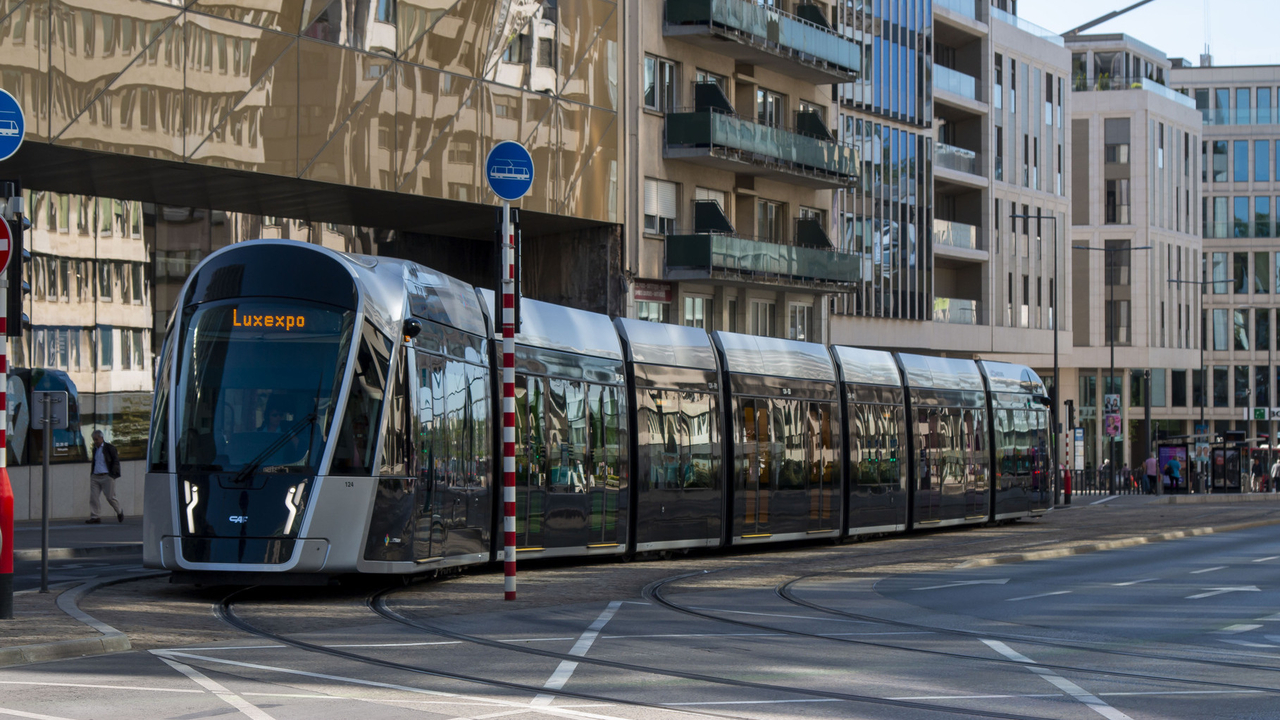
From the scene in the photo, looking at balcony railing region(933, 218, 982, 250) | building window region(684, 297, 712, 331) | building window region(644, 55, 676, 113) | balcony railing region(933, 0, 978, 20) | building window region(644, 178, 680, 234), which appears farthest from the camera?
balcony railing region(933, 0, 978, 20)

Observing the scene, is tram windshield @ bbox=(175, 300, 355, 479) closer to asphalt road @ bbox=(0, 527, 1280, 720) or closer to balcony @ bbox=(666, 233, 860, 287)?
asphalt road @ bbox=(0, 527, 1280, 720)

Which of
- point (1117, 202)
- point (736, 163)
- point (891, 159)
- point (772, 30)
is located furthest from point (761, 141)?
point (1117, 202)

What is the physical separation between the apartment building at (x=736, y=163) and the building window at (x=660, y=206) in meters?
0.05

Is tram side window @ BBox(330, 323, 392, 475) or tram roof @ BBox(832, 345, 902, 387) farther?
tram roof @ BBox(832, 345, 902, 387)

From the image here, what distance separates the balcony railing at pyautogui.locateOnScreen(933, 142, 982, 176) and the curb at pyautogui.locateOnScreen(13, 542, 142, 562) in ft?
151

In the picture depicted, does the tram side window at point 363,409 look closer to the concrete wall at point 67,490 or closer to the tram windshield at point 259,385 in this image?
the tram windshield at point 259,385

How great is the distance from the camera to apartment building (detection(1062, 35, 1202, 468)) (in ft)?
308

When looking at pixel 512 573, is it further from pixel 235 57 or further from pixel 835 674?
pixel 235 57

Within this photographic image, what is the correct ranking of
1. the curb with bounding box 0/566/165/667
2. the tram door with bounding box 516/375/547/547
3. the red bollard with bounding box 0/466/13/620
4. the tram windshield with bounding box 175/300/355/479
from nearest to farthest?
1. the curb with bounding box 0/566/165/667
2. the red bollard with bounding box 0/466/13/620
3. the tram windshield with bounding box 175/300/355/479
4. the tram door with bounding box 516/375/547/547

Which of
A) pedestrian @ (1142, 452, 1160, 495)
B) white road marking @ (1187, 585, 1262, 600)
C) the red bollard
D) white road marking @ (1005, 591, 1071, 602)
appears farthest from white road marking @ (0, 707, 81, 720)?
pedestrian @ (1142, 452, 1160, 495)

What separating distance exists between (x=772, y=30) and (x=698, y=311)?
8.65m

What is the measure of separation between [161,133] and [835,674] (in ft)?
79.9

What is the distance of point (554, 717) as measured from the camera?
8617 mm

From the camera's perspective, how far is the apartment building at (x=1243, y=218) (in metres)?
112
